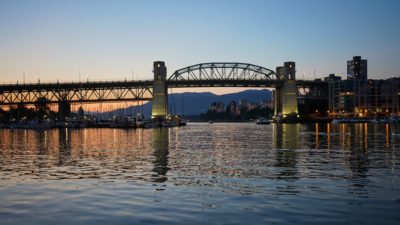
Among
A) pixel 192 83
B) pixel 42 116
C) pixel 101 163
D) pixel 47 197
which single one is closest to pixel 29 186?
pixel 47 197

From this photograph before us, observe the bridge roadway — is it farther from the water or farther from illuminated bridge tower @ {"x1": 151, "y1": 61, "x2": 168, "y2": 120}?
the water

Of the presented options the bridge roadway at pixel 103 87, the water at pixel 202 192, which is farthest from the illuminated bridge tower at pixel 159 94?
the water at pixel 202 192

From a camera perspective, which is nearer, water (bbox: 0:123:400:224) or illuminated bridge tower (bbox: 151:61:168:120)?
water (bbox: 0:123:400:224)

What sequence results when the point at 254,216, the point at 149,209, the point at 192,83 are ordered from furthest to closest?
1. the point at 192,83
2. the point at 149,209
3. the point at 254,216

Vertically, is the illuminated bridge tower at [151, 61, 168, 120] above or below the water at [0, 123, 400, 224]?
above

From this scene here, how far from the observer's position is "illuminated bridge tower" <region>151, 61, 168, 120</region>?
176 metres

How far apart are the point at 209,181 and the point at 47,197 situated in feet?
22.4

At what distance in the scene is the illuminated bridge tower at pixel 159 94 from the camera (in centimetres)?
17648

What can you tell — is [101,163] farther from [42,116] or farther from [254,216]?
[42,116]

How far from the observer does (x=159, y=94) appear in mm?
179250

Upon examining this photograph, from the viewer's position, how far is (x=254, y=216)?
15195 millimetres

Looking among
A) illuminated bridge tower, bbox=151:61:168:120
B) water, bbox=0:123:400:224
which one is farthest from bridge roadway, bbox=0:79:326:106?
water, bbox=0:123:400:224

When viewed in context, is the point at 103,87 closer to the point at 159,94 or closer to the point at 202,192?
the point at 159,94

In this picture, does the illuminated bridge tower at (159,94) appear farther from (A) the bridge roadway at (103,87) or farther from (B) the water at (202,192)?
(B) the water at (202,192)
